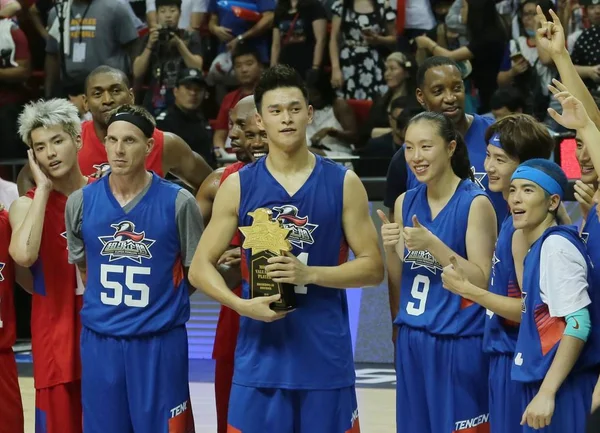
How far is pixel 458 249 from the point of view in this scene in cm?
504

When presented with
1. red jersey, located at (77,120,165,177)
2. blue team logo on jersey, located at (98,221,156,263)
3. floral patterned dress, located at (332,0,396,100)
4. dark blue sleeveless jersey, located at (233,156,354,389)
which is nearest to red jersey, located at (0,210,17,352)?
blue team logo on jersey, located at (98,221,156,263)

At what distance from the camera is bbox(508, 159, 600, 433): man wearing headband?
14.3 ft

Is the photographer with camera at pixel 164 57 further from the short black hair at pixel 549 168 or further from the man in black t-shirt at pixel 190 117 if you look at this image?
the short black hair at pixel 549 168

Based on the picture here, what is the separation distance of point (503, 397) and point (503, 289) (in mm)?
461

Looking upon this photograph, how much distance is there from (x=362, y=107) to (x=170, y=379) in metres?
5.77

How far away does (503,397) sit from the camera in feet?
15.7

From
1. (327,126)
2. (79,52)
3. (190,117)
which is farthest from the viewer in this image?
(79,52)

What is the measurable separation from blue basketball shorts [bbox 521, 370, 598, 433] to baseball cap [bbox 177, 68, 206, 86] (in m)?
6.44

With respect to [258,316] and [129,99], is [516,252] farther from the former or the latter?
[129,99]

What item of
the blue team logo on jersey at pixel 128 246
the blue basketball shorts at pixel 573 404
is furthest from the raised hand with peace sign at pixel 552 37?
the blue team logo on jersey at pixel 128 246

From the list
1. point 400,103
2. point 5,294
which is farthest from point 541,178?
point 400,103

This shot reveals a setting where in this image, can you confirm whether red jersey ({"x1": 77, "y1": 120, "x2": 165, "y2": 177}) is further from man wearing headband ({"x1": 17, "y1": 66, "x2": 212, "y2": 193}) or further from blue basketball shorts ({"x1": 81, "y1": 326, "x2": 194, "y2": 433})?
blue basketball shorts ({"x1": 81, "y1": 326, "x2": 194, "y2": 433})

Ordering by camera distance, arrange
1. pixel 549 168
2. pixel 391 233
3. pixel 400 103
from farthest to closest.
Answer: pixel 400 103 → pixel 391 233 → pixel 549 168

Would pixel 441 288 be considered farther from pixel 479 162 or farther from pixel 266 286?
pixel 479 162
